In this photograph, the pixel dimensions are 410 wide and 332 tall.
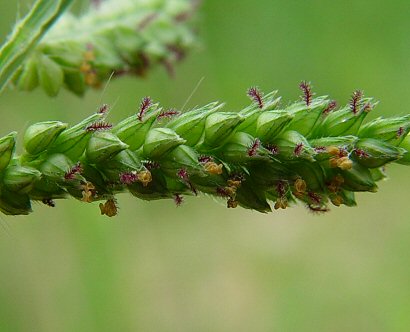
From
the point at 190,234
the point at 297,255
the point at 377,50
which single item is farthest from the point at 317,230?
the point at 377,50

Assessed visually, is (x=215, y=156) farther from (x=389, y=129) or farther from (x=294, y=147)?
(x=389, y=129)

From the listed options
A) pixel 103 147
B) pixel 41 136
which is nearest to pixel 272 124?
pixel 103 147

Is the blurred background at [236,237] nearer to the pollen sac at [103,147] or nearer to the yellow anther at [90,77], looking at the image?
the yellow anther at [90,77]

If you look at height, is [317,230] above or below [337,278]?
above

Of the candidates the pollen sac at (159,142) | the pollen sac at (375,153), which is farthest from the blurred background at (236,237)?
the pollen sac at (375,153)

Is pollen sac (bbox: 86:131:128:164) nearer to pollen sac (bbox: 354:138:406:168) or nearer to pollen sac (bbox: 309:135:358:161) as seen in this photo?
pollen sac (bbox: 309:135:358:161)

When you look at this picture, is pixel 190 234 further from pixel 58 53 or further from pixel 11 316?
pixel 58 53
